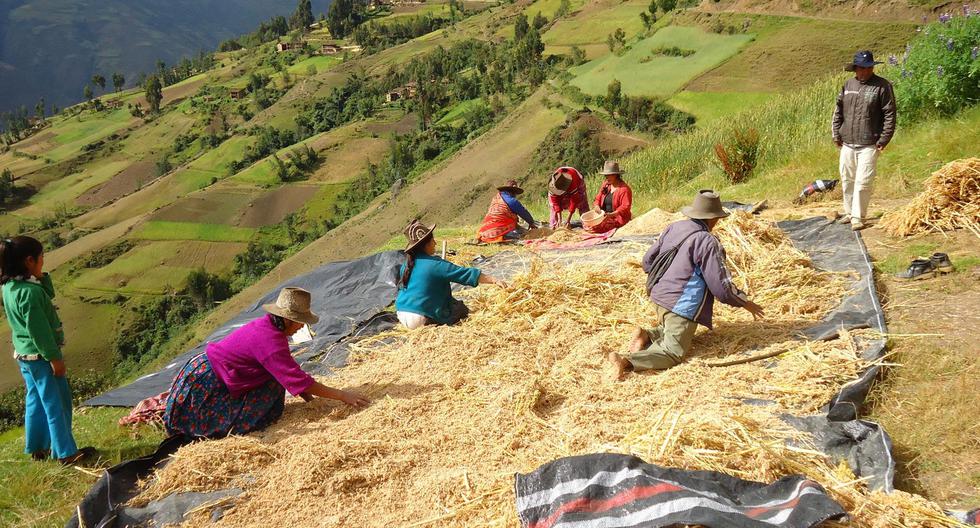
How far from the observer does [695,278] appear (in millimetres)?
4004

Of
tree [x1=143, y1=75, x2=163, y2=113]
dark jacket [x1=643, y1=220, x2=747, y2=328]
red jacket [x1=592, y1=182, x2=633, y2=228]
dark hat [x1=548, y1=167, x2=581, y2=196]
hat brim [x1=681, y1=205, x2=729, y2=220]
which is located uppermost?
hat brim [x1=681, y1=205, x2=729, y2=220]

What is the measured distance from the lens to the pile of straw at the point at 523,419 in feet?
9.37

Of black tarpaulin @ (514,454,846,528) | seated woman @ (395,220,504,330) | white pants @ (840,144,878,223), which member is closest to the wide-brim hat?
seated woman @ (395,220,504,330)

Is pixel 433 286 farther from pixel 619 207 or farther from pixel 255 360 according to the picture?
pixel 619 207

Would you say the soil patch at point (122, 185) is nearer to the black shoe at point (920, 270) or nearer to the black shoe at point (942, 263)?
the black shoe at point (920, 270)

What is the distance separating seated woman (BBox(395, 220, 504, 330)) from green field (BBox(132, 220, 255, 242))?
51.9 m

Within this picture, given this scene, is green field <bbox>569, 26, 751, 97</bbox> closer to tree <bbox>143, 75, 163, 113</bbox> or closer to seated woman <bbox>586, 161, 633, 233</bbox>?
seated woman <bbox>586, 161, 633, 233</bbox>

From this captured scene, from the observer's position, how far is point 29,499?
363 centimetres

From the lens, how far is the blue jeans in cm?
385

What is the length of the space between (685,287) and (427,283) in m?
2.11

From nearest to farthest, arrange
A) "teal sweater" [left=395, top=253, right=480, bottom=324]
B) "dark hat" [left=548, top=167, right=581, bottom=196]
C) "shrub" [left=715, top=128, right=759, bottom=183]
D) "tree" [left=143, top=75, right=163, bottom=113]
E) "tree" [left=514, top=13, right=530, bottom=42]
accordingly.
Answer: "teal sweater" [left=395, top=253, right=480, bottom=324], "dark hat" [left=548, top=167, right=581, bottom=196], "shrub" [left=715, top=128, right=759, bottom=183], "tree" [left=514, top=13, right=530, bottom=42], "tree" [left=143, top=75, right=163, bottom=113]

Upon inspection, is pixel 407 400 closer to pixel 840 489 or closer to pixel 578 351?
pixel 578 351

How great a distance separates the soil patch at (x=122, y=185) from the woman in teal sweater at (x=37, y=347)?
8064cm

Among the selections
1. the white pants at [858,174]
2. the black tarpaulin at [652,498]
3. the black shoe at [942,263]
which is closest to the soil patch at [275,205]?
the white pants at [858,174]
